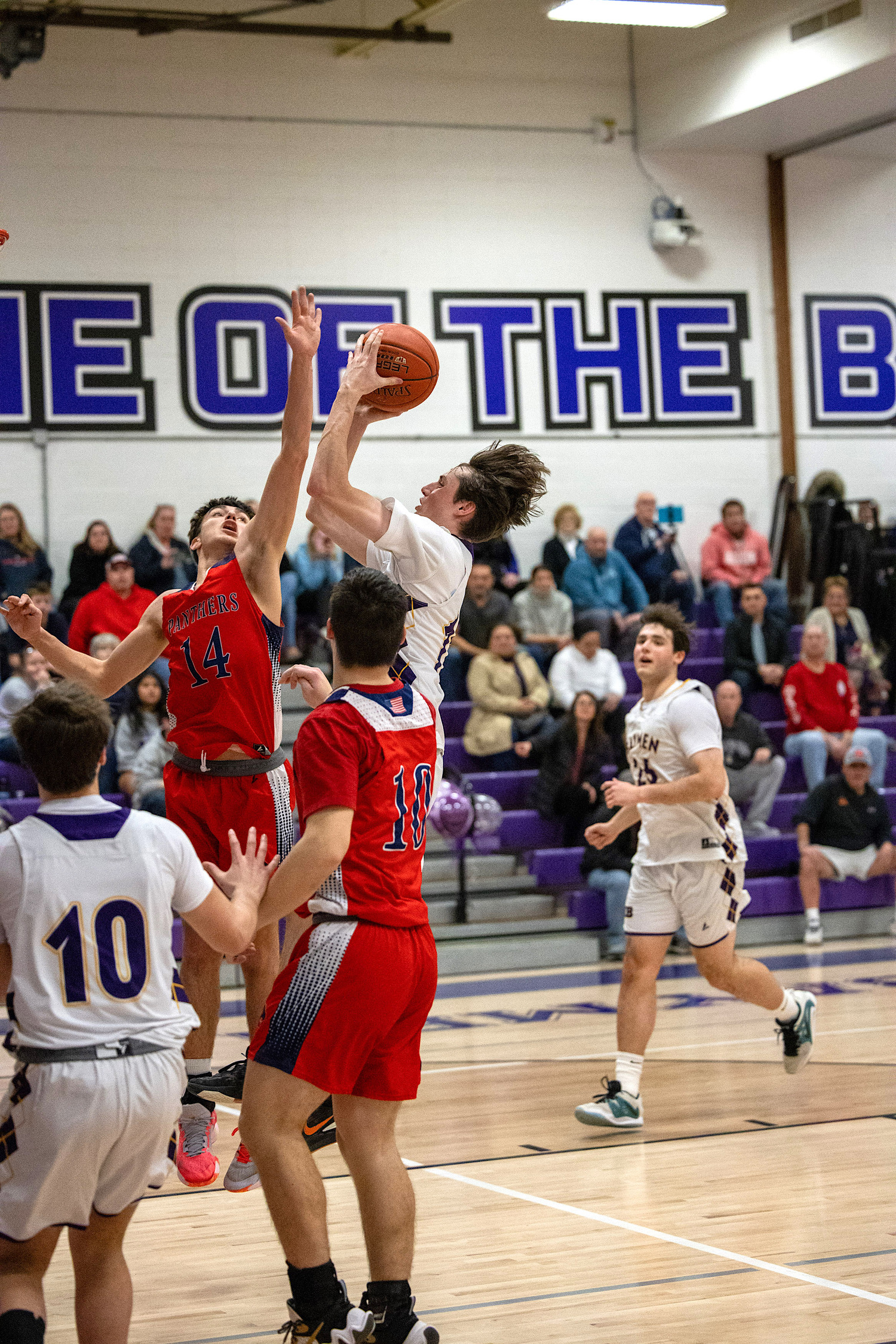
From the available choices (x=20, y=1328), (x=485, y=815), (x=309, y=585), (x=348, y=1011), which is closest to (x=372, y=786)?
(x=348, y=1011)

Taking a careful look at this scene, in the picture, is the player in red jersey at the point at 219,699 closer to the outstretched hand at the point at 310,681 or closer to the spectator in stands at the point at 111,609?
the outstretched hand at the point at 310,681

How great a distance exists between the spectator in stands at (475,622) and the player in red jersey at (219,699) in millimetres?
7968

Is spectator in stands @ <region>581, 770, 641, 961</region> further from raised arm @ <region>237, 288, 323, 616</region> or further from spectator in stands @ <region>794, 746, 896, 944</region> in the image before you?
raised arm @ <region>237, 288, 323, 616</region>

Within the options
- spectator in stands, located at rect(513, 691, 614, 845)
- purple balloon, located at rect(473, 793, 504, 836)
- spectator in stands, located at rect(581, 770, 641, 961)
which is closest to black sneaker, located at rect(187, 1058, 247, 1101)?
spectator in stands, located at rect(581, 770, 641, 961)

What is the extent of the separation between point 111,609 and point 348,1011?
9011mm

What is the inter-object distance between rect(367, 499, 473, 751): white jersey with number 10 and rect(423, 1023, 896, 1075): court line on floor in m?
3.59

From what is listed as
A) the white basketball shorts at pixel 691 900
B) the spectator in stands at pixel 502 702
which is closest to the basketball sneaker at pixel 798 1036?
the white basketball shorts at pixel 691 900

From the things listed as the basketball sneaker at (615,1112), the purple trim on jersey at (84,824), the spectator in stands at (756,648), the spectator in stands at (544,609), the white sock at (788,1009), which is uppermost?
the spectator in stands at (544,609)

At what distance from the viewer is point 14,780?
11070 mm

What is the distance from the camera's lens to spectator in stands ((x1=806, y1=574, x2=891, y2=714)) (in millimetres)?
13891

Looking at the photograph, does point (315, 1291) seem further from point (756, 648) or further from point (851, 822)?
point (756, 648)

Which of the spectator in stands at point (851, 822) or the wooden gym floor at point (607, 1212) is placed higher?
the spectator in stands at point (851, 822)

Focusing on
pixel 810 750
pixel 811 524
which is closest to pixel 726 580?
pixel 811 524

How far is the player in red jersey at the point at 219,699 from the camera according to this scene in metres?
4.38
